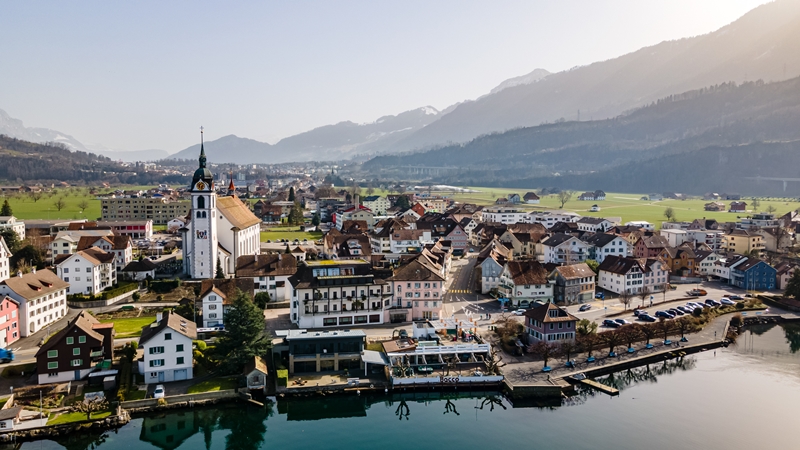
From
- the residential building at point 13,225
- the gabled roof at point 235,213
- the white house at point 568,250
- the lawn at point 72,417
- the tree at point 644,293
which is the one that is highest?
the gabled roof at point 235,213

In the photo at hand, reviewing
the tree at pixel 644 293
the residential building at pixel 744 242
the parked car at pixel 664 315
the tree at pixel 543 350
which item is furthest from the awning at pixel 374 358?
the residential building at pixel 744 242

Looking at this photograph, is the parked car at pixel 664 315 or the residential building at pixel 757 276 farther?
the residential building at pixel 757 276

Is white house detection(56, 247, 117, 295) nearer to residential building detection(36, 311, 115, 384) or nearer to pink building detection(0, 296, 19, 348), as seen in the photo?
pink building detection(0, 296, 19, 348)

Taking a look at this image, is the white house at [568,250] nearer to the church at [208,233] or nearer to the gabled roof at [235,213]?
the gabled roof at [235,213]

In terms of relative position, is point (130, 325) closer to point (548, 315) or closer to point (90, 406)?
point (90, 406)

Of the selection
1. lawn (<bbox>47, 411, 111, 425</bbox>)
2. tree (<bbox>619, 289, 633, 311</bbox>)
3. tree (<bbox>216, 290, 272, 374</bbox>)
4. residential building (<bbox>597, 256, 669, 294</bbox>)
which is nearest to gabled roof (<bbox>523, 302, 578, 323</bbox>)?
tree (<bbox>619, 289, 633, 311</bbox>)

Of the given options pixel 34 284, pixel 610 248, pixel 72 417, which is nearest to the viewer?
pixel 72 417

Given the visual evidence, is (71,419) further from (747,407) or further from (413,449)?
(747,407)

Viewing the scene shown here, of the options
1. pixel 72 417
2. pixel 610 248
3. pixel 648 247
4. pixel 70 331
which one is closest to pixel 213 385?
pixel 72 417
